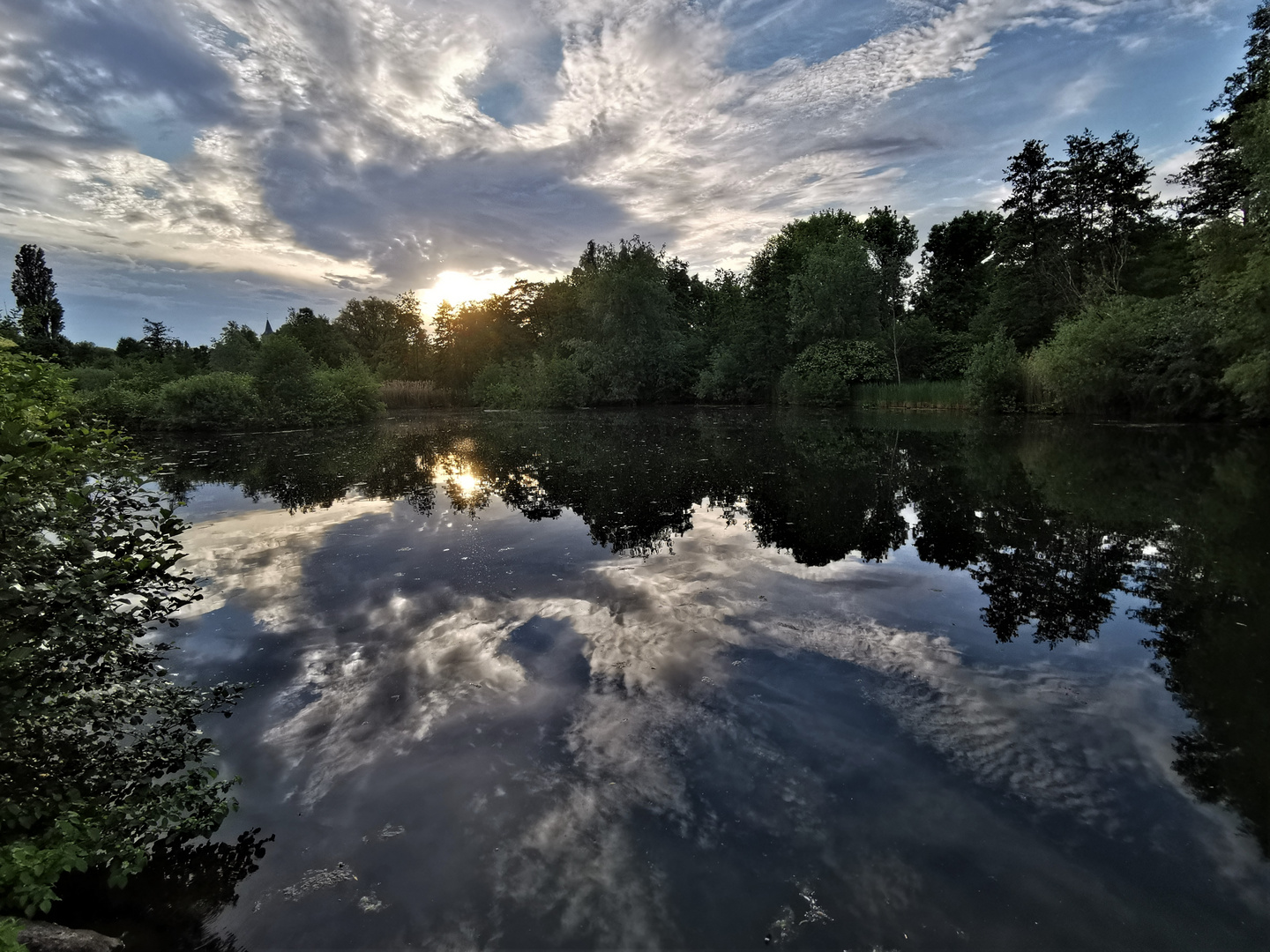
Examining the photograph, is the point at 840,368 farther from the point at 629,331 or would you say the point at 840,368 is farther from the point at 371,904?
the point at 371,904

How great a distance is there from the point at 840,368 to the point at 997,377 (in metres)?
12.1

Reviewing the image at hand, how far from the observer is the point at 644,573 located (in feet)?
23.7

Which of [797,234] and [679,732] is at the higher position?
[797,234]

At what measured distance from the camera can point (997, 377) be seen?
2767 cm

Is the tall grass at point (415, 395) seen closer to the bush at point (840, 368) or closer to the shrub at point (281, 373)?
the shrub at point (281, 373)

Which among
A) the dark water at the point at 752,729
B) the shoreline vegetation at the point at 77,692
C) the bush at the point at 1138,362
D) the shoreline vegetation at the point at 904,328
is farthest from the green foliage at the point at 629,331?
the shoreline vegetation at the point at 77,692

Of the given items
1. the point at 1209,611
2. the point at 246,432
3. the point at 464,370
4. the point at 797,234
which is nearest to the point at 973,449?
the point at 1209,611

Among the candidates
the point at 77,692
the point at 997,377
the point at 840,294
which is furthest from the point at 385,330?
the point at 77,692

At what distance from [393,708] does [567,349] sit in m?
51.8

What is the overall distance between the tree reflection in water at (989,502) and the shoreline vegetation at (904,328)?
346 centimetres

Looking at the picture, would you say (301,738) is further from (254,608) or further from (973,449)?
(973,449)

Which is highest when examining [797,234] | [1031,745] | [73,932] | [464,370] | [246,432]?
[797,234]

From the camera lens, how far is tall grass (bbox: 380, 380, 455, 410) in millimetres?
54781

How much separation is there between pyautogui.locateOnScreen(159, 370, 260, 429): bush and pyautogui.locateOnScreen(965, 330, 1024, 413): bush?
1422 inches
